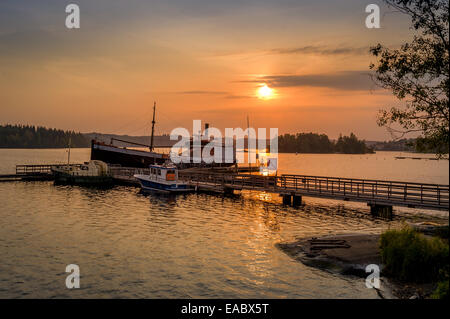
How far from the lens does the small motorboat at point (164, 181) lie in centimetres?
4897

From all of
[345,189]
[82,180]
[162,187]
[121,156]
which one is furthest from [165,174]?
[121,156]

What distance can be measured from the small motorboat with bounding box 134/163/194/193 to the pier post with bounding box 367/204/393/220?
77.7 feet

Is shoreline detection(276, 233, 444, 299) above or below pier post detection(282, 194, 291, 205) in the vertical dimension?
below

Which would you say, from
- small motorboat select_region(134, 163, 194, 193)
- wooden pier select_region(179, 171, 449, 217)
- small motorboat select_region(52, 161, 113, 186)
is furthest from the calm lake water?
small motorboat select_region(52, 161, 113, 186)

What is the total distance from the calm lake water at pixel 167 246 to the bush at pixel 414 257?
1.87m

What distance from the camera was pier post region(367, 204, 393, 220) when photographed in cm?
3406

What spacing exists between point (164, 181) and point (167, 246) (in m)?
27.1

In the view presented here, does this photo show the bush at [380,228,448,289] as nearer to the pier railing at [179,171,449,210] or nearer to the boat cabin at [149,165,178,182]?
the pier railing at [179,171,449,210]

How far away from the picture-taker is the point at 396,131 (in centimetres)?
1822

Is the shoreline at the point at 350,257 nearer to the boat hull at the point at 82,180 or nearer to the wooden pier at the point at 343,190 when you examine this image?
the wooden pier at the point at 343,190

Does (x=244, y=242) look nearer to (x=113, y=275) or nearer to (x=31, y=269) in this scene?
(x=113, y=275)
